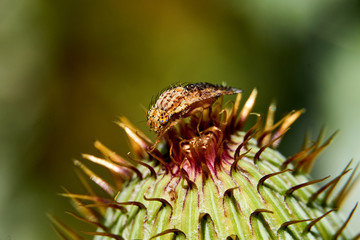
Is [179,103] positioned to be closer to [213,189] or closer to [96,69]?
[213,189]

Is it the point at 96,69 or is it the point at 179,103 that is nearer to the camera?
the point at 179,103

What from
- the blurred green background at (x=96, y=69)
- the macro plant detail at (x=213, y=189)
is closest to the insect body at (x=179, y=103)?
the macro plant detail at (x=213, y=189)

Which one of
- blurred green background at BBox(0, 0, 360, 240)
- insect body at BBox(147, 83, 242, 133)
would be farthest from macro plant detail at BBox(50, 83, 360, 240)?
blurred green background at BBox(0, 0, 360, 240)

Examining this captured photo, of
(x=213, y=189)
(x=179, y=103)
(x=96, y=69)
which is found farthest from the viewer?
(x=96, y=69)

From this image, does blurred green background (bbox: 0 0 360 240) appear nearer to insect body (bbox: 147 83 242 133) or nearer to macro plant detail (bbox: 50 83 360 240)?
macro plant detail (bbox: 50 83 360 240)

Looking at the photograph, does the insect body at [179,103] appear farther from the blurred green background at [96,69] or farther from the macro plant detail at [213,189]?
the blurred green background at [96,69]

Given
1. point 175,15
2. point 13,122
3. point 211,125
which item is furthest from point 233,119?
point 13,122

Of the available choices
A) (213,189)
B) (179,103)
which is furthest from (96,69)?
(213,189)
